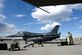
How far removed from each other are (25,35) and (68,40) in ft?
122

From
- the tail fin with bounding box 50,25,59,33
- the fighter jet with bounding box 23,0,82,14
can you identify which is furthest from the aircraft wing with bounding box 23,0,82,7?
the tail fin with bounding box 50,25,59,33

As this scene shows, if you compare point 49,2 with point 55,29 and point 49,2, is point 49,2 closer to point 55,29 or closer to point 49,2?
point 49,2

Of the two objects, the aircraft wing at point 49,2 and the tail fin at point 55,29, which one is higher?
the tail fin at point 55,29

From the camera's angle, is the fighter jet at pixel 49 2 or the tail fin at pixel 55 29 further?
the tail fin at pixel 55 29

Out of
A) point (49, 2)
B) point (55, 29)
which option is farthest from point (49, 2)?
point (55, 29)

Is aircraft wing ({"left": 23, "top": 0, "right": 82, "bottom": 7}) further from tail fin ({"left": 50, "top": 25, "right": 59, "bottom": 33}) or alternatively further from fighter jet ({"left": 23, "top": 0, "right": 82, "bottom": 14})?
tail fin ({"left": 50, "top": 25, "right": 59, "bottom": 33})

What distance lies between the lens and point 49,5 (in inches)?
317

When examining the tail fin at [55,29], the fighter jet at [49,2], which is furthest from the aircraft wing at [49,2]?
the tail fin at [55,29]

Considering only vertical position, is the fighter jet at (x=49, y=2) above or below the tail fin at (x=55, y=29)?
below

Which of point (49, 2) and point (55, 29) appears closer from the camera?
point (49, 2)

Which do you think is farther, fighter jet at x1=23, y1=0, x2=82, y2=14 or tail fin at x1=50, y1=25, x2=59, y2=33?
tail fin at x1=50, y1=25, x2=59, y2=33

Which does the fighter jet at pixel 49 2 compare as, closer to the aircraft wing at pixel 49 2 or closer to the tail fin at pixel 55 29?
the aircraft wing at pixel 49 2

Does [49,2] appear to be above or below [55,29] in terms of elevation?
below

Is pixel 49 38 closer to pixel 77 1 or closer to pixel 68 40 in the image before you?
pixel 68 40
